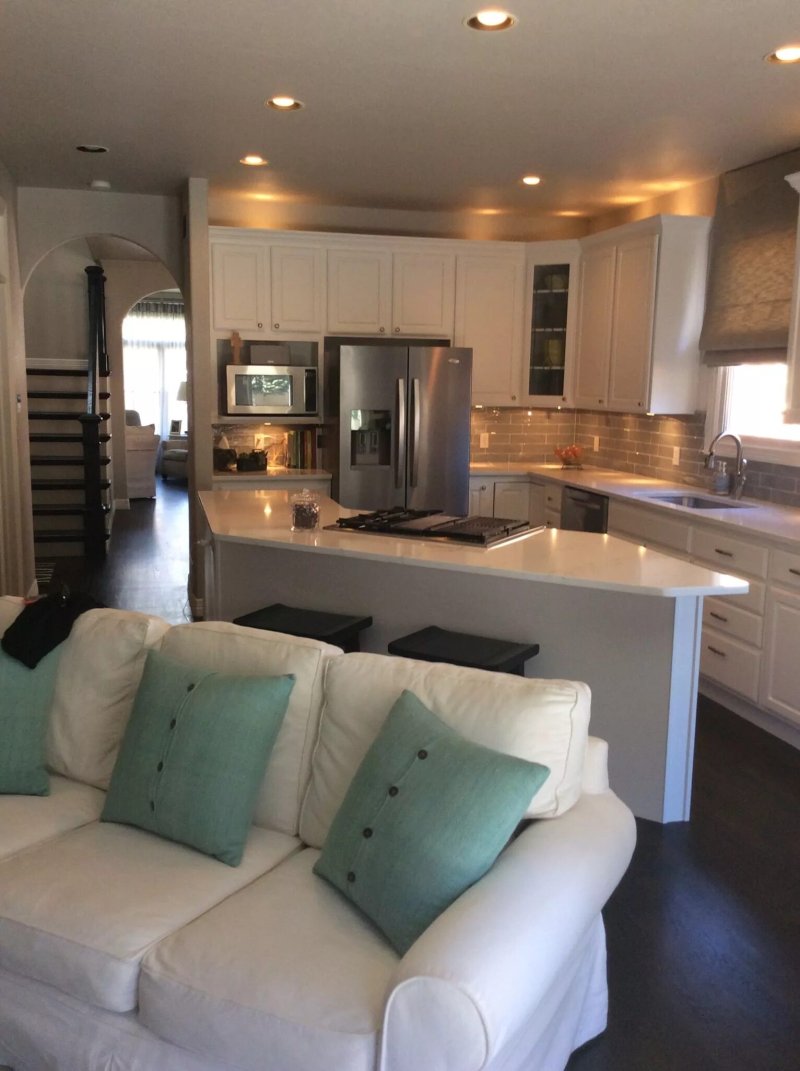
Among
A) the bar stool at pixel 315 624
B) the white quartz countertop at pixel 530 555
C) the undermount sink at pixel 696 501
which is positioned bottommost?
the bar stool at pixel 315 624

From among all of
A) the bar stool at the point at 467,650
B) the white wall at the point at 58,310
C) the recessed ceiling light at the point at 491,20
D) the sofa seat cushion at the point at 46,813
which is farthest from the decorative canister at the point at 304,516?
the white wall at the point at 58,310

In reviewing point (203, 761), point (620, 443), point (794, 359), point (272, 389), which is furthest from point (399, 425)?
point (203, 761)

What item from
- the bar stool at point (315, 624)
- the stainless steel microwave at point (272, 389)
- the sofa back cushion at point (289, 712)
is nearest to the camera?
the sofa back cushion at point (289, 712)

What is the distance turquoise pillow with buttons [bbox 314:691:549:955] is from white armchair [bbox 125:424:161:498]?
9909mm

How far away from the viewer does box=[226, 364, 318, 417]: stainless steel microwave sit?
5.92 meters

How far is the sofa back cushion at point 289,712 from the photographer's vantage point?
2.28m

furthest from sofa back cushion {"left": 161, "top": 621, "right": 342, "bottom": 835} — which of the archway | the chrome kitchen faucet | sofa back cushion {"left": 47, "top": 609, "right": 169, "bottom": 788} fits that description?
the archway

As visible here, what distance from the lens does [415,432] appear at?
5.91 meters

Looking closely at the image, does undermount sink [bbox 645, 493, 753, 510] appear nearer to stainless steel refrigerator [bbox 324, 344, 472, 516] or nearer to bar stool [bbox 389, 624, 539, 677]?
stainless steel refrigerator [bbox 324, 344, 472, 516]

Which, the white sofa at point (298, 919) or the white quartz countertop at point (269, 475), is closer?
the white sofa at point (298, 919)

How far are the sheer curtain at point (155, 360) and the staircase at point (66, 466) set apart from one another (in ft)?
17.4

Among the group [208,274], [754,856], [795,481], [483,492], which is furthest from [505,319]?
[754,856]

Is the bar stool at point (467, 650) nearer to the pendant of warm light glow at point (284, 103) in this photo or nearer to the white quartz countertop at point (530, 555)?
the white quartz countertop at point (530, 555)

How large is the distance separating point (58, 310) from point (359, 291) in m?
4.48
